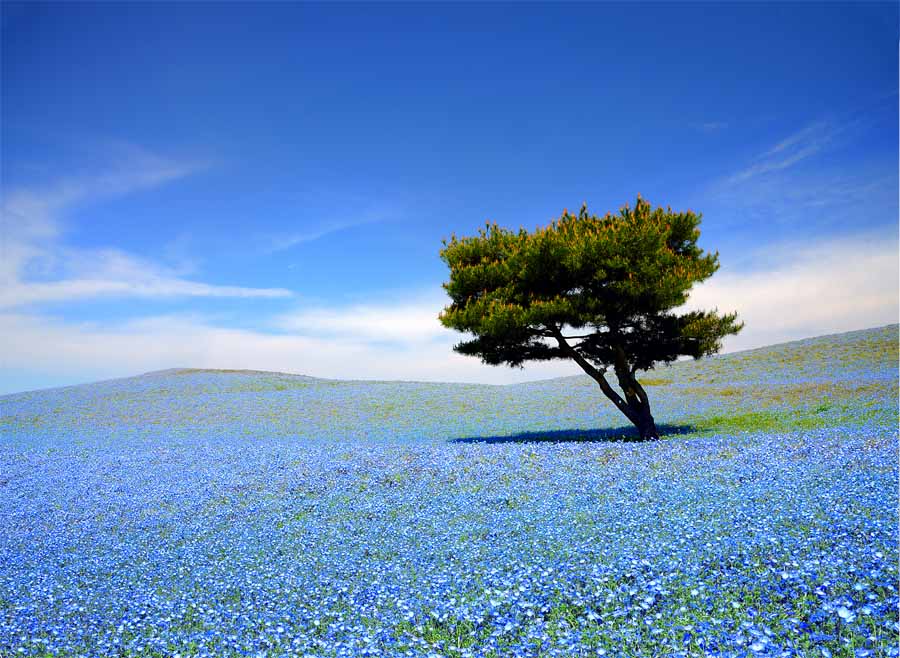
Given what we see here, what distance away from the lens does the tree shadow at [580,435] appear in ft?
81.4

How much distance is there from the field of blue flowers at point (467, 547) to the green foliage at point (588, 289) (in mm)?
4184

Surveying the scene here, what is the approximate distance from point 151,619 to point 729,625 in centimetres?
809

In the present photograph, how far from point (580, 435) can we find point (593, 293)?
7276 millimetres

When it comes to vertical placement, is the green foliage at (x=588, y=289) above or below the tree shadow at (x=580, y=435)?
above

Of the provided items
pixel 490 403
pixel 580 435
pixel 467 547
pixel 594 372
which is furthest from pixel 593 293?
pixel 490 403

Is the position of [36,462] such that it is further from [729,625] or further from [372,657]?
[729,625]

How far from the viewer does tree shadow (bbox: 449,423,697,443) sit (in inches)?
977

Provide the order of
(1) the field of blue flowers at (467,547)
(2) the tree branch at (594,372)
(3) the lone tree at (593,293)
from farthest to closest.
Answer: (2) the tree branch at (594,372) < (3) the lone tree at (593,293) < (1) the field of blue flowers at (467,547)

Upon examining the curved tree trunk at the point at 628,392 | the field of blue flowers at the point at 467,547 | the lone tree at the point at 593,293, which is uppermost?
the lone tree at the point at 593,293

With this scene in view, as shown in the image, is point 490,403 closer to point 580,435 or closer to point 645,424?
point 580,435

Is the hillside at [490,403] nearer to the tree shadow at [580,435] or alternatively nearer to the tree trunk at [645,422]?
the tree shadow at [580,435]

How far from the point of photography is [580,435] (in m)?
26.6

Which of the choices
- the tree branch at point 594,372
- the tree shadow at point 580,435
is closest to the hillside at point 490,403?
the tree shadow at point 580,435

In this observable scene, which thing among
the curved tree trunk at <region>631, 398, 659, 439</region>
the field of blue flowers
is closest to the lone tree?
the curved tree trunk at <region>631, 398, 659, 439</region>
